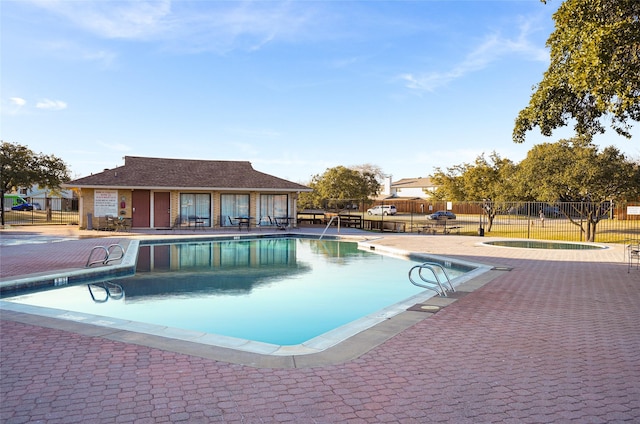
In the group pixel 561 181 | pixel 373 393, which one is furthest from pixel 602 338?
pixel 561 181

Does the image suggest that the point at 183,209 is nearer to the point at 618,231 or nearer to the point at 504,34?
the point at 504,34

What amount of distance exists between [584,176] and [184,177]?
21.4m

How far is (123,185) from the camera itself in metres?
25.5

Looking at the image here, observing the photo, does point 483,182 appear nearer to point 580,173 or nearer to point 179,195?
point 580,173

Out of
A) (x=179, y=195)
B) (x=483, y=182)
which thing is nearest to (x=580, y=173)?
(x=483, y=182)

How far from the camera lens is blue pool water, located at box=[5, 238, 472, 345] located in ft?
27.0

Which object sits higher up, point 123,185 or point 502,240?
point 123,185

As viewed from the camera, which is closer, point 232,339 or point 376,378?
point 376,378

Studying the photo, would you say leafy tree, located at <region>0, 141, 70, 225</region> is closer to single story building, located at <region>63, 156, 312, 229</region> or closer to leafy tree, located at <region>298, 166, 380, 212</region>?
single story building, located at <region>63, 156, 312, 229</region>

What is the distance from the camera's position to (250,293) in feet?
35.2

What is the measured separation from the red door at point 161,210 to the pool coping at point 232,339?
65.2ft

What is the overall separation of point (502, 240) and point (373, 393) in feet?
64.4

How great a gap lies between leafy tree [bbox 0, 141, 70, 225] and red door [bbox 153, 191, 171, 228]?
7369mm

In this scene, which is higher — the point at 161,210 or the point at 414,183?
the point at 414,183
